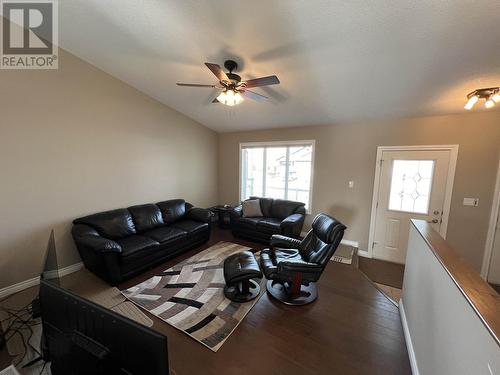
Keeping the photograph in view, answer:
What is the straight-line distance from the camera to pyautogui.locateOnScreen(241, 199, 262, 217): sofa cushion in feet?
14.5

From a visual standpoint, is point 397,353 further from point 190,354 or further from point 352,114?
point 352,114

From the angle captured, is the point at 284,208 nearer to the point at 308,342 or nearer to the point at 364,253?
the point at 364,253

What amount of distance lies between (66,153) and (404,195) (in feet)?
17.1

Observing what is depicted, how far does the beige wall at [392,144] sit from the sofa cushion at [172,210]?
2.11m

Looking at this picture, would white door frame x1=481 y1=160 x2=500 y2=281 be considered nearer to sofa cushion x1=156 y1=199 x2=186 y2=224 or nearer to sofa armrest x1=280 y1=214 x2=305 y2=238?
sofa armrest x1=280 y1=214 x2=305 y2=238

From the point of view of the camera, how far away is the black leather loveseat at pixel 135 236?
255 cm

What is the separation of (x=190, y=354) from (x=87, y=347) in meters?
1.46

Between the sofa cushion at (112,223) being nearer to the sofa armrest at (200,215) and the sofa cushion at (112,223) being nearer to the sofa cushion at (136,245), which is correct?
the sofa cushion at (136,245)

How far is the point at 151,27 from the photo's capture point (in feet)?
7.37

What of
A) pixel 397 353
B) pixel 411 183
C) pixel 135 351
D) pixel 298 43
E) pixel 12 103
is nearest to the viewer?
pixel 135 351

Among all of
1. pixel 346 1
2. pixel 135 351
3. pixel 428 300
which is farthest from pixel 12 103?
pixel 428 300

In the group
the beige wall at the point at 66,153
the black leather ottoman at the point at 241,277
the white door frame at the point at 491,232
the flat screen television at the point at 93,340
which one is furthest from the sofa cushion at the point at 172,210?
the white door frame at the point at 491,232

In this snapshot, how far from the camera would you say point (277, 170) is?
4785mm

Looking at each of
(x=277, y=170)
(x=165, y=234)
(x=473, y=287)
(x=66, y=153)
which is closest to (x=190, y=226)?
(x=165, y=234)
